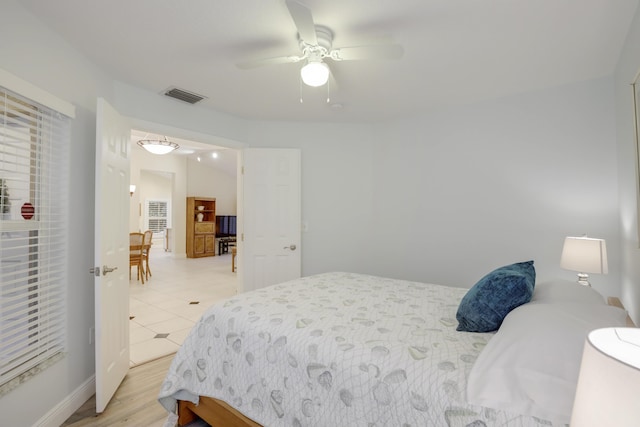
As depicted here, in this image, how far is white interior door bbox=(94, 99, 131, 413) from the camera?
6.73ft

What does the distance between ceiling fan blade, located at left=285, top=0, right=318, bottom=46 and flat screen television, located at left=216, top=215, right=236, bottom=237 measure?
29.5 ft

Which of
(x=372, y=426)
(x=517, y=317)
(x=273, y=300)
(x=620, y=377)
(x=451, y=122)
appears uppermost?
(x=451, y=122)

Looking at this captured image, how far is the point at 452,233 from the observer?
3.45 m

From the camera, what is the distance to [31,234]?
1.88 m

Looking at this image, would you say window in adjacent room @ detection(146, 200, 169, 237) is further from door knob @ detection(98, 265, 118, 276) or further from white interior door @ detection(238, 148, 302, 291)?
door knob @ detection(98, 265, 118, 276)

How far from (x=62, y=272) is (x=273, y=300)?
4.53 ft

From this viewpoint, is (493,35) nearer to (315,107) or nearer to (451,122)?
(451,122)

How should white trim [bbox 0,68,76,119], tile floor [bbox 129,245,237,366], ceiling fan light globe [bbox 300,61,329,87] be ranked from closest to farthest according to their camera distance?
white trim [bbox 0,68,76,119], ceiling fan light globe [bbox 300,61,329,87], tile floor [bbox 129,245,237,366]

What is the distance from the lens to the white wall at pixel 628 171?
186 centimetres

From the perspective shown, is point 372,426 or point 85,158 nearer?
point 372,426

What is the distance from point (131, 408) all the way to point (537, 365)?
2.38 metres

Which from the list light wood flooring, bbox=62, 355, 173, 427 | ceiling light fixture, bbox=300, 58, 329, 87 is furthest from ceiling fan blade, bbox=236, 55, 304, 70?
light wood flooring, bbox=62, 355, 173, 427

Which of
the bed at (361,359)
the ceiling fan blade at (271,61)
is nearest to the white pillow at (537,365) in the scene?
the bed at (361,359)

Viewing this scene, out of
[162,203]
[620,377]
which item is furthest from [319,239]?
[162,203]
